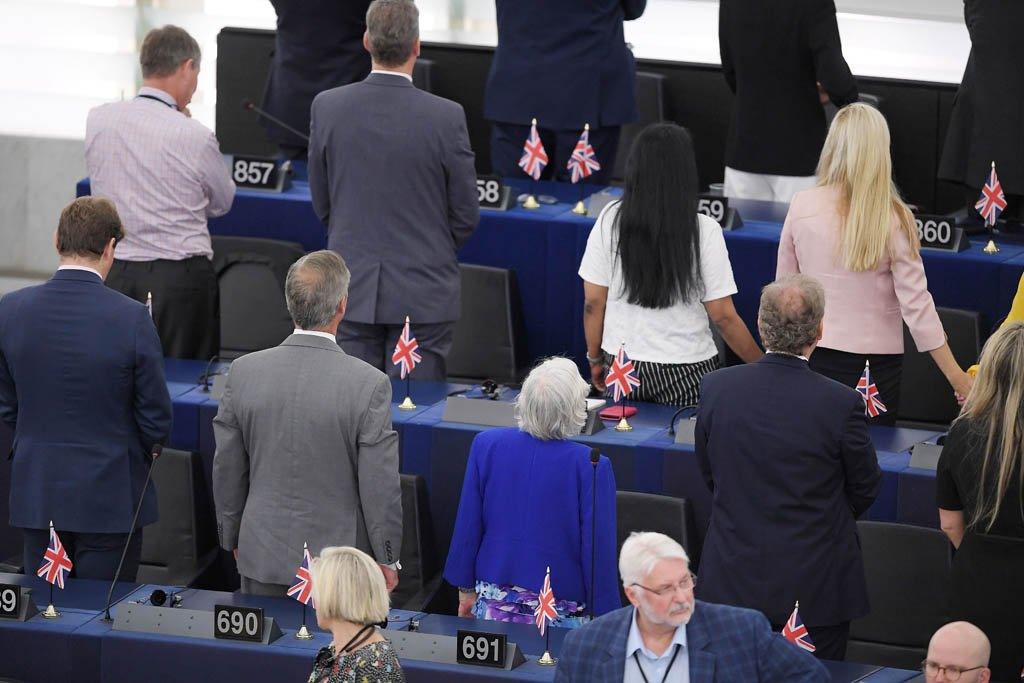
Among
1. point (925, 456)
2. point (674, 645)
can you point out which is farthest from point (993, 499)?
point (674, 645)

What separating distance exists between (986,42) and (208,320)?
2597mm

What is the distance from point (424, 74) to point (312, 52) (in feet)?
3.23

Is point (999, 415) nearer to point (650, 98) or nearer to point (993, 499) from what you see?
point (993, 499)

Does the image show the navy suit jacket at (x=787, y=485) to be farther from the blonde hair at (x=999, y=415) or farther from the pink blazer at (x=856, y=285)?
the pink blazer at (x=856, y=285)

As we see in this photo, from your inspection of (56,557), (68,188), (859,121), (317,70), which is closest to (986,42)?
(859,121)

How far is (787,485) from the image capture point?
385 centimetres

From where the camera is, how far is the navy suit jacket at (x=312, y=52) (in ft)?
21.3

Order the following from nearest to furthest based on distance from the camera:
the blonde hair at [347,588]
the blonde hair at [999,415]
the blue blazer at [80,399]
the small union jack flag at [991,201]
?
the blonde hair at [347,588], the blonde hair at [999,415], the blue blazer at [80,399], the small union jack flag at [991,201]

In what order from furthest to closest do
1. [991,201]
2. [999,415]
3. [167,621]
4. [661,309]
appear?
[991,201]
[661,309]
[167,621]
[999,415]

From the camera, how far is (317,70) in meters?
6.60

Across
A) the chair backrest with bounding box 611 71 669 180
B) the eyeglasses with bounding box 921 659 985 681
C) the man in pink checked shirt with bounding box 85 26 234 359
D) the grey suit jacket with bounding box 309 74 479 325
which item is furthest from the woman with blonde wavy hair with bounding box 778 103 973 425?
the chair backrest with bounding box 611 71 669 180

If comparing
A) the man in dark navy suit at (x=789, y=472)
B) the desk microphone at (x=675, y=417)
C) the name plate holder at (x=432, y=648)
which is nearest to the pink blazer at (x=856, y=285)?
the desk microphone at (x=675, y=417)

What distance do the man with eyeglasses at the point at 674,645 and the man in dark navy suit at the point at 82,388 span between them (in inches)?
56.0

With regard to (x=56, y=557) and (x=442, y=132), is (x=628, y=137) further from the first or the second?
(x=56, y=557)
